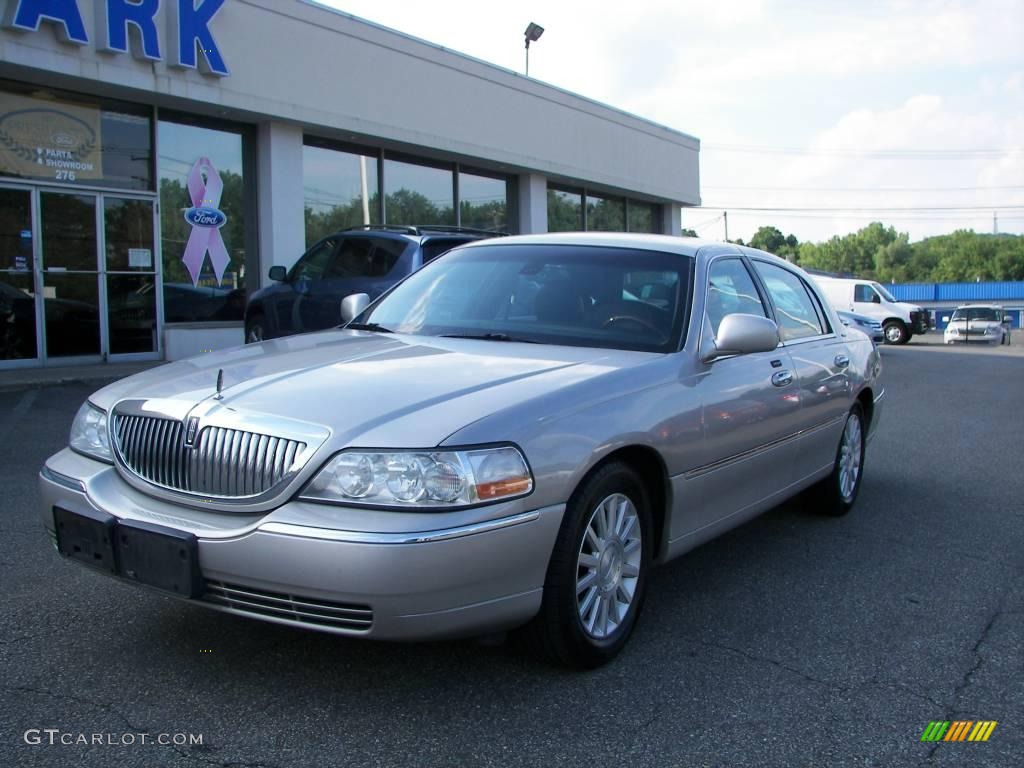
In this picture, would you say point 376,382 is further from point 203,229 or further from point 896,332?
point 896,332

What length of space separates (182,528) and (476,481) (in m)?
0.95

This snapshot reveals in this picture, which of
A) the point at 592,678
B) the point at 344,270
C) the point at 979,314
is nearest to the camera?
the point at 592,678

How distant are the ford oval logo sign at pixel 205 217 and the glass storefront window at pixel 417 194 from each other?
3401 mm

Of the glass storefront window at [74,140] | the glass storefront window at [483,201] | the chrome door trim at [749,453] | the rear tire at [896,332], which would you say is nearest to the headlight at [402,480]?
the chrome door trim at [749,453]

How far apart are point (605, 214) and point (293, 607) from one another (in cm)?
2111

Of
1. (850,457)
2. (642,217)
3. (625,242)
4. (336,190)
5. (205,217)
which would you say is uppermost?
(642,217)

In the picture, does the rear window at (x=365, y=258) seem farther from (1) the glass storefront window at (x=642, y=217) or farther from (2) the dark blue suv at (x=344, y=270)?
(1) the glass storefront window at (x=642, y=217)

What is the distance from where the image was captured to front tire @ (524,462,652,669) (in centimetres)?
318

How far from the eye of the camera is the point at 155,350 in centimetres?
1354

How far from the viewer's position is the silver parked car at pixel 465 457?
2.86m

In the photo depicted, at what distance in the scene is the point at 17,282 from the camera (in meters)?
11.9

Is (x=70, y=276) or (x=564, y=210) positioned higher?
(x=564, y=210)

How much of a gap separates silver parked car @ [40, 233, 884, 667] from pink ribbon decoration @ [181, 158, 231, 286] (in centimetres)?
1021

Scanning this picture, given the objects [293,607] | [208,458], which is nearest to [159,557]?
[208,458]
